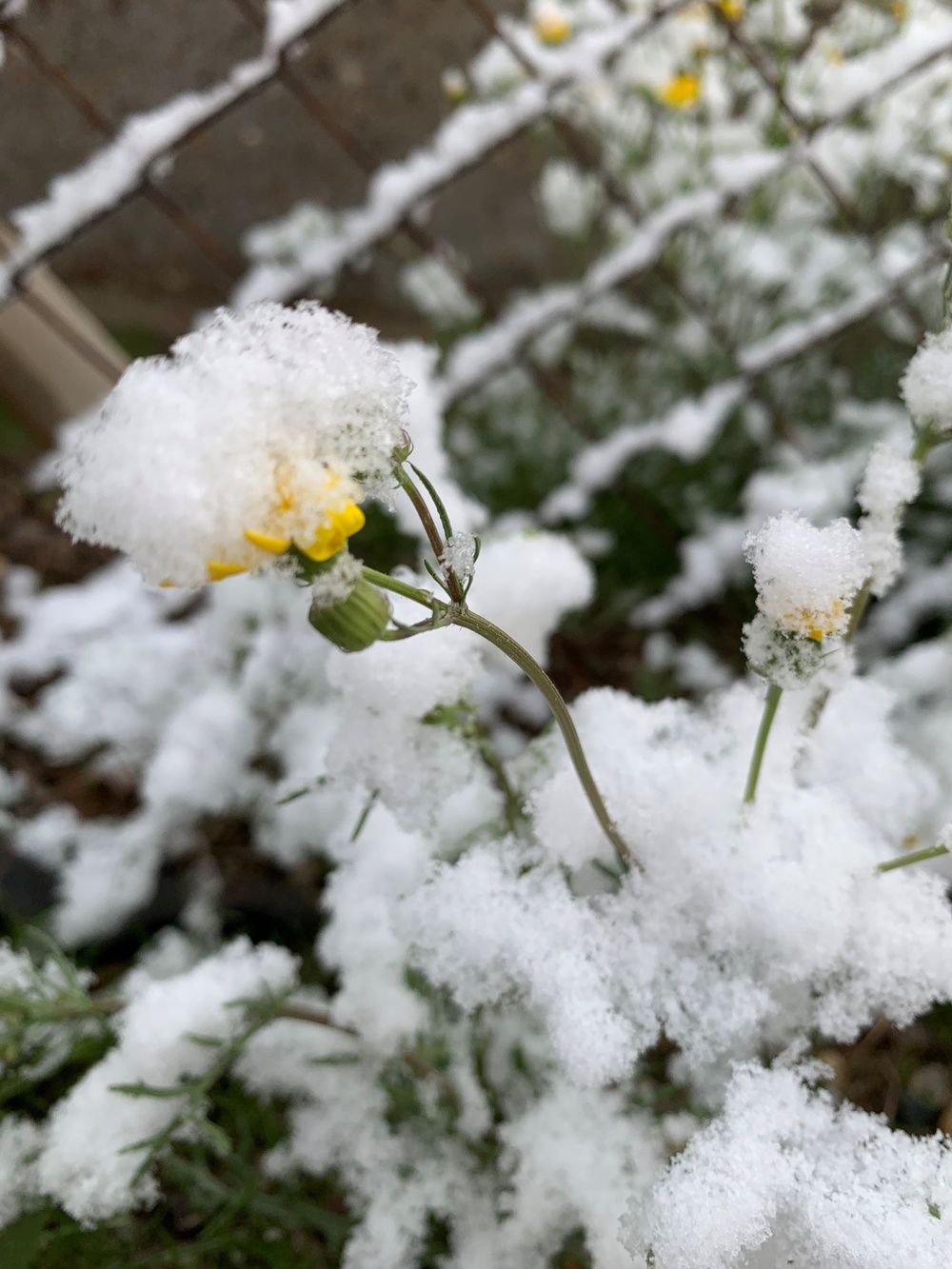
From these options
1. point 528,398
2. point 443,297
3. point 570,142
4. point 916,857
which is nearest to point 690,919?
point 916,857

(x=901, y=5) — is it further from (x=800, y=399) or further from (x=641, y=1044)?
(x=641, y=1044)

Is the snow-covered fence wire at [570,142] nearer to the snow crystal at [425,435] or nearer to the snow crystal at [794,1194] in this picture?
the snow crystal at [425,435]

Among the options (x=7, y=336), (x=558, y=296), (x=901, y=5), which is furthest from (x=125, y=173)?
(x=901, y=5)

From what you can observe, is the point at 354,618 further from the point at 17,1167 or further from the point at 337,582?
the point at 17,1167

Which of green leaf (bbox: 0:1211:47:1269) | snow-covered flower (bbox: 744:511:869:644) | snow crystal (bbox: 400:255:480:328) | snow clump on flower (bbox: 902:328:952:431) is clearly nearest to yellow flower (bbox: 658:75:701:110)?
snow crystal (bbox: 400:255:480:328)

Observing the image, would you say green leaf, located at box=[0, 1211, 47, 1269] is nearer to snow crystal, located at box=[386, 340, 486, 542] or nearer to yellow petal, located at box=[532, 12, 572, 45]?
snow crystal, located at box=[386, 340, 486, 542]

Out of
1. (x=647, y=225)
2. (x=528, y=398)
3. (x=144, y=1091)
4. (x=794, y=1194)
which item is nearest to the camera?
(x=794, y=1194)
